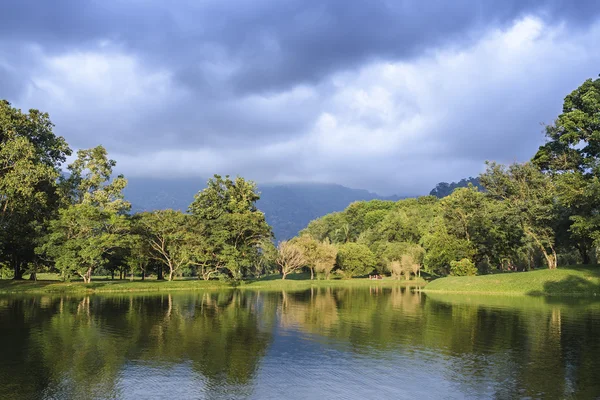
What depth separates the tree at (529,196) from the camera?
61.5 meters

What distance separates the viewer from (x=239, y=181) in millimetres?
84250

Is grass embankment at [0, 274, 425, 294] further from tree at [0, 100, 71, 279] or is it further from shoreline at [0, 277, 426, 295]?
tree at [0, 100, 71, 279]

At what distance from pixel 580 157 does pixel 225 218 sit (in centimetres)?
5466

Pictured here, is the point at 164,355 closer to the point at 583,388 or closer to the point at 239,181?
the point at 583,388

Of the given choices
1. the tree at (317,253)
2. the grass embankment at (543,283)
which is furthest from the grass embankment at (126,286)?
the grass embankment at (543,283)

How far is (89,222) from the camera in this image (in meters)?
62.4

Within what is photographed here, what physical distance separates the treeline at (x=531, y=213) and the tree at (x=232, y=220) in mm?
30439

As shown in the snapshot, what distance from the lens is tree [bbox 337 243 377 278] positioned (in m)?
105

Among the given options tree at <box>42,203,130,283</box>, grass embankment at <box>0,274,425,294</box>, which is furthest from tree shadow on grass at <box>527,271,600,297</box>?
tree at <box>42,203,130,283</box>

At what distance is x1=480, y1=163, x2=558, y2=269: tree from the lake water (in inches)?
916

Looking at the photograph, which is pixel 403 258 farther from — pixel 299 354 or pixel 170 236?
pixel 299 354

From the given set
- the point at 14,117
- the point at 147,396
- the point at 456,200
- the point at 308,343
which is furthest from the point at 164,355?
the point at 456,200

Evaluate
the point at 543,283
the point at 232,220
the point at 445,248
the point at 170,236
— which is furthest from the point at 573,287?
the point at 170,236

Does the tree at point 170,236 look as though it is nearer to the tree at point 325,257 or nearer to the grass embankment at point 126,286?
the grass embankment at point 126,286
